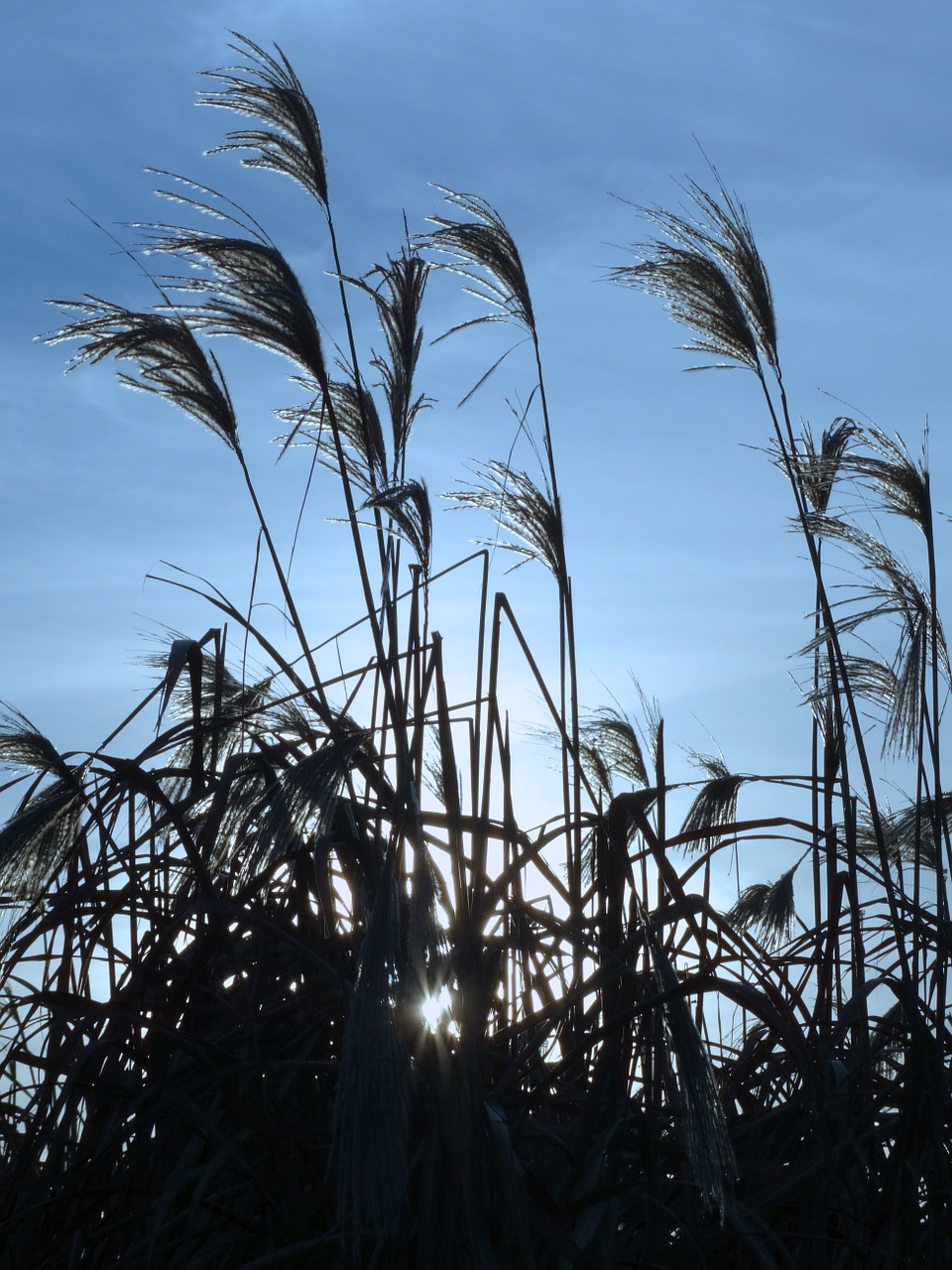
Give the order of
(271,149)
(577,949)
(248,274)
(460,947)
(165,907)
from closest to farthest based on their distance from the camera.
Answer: (460,947) → (577,949) → (165,907) → (248,274) → (271,149)

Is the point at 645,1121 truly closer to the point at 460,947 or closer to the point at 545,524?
the point at 460,947

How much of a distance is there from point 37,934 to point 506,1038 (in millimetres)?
875

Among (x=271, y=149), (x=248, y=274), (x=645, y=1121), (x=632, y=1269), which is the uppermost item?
(x=271, y=149)

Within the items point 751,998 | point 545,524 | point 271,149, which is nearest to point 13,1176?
point 751,998

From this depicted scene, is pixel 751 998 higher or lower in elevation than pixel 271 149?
lower

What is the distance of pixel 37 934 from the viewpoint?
81.9 inches

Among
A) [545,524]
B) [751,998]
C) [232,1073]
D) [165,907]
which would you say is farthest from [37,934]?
[545,524]

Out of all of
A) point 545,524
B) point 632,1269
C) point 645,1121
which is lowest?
point 632,1269

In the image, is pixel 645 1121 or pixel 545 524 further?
pixel 545 524

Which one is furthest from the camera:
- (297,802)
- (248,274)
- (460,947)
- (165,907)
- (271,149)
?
(271,149)

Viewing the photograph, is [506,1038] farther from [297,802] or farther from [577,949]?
[297,802]

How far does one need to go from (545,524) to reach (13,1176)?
6.47 ft

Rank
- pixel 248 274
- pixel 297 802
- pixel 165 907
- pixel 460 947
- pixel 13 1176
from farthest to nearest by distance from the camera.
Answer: pixel 248 274 < pixel 165 907 < pixel 13 1176 < pixel 460 947 < pixel 297 802

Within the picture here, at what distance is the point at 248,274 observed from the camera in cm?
306
